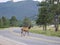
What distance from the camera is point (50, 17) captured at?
138ft

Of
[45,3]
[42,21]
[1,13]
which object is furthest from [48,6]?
[1,13]

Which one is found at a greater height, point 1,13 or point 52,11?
point 1,13

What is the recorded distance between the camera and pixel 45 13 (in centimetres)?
4341

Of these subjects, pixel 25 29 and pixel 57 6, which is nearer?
pixel 25 29

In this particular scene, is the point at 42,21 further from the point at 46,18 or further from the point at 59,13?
the point at 59,13

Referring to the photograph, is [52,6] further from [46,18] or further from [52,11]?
[46,18]

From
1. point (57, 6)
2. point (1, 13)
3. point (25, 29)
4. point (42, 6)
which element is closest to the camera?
point (1, 13)

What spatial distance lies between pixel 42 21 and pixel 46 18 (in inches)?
60.7

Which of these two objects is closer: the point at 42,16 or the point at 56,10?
the point at 56,10

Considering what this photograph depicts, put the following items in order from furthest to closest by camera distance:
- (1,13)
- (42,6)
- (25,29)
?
(42,6)
(25,29)
(1,13)

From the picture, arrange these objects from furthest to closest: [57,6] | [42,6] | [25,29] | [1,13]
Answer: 1. [42,6]
2. [57,6]
3. [25,29]
4. [1,13]

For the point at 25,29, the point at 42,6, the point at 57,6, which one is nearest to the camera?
the point at 25,29

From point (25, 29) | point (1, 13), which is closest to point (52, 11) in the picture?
point (25, 29)

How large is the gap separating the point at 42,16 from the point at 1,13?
32358 mm
